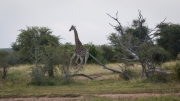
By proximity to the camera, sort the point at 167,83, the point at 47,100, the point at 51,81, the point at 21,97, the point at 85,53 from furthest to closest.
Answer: the point at 85,53, the point at 51,81, the point at 167,83, the point at 21,97, the point at 47,100

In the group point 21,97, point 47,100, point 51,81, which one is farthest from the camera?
point 51,81

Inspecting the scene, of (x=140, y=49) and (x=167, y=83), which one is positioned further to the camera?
(x=140, y=49)

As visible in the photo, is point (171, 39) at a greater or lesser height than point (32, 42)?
greater

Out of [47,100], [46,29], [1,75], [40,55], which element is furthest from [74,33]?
[46,29]

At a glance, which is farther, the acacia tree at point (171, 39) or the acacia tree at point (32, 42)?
the acacia tree at point (171, 39)

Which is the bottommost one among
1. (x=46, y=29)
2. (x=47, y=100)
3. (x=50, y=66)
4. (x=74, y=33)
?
(x=47, y=100)

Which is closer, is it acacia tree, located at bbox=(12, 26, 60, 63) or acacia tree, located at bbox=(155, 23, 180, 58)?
acacia tree, located at bbox=(12, 26, 60, 63)

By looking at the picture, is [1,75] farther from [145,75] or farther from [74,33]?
[145,75]

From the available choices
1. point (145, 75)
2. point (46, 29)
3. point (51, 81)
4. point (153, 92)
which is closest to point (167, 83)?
point (145, 75)

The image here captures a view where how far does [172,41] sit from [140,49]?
65.4 ft

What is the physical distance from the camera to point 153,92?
9992 millimetres

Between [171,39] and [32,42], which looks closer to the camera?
[32,42]

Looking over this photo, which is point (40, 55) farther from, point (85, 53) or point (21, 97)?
point (21, 97)

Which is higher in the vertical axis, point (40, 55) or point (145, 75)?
point (40, 55)
